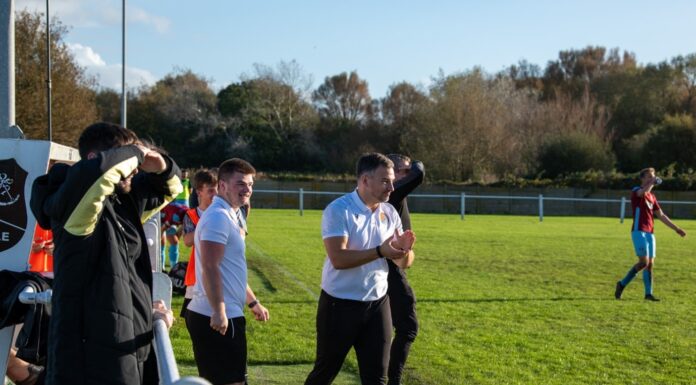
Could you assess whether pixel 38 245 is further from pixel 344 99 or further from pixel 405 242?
pixel 344 99

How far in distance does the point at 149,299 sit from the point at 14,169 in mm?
1358

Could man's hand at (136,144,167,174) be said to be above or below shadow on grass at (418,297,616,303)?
above

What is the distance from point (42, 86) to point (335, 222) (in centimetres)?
3285

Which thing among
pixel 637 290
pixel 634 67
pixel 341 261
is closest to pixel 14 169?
pixel 341 261

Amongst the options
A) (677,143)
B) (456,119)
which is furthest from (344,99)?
(677,143)

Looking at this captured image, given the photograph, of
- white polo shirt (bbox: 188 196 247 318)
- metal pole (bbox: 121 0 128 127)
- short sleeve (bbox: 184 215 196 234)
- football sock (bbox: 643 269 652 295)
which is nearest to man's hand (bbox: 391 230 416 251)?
white polo shirt (bbox: 188 196 247 318)

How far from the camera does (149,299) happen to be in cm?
368

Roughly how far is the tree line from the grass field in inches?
1054

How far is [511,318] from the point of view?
10.5 m

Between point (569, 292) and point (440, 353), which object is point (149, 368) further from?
point (569, 292)

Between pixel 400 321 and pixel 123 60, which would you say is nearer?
pixel 400 321

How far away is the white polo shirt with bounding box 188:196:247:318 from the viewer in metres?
4.69

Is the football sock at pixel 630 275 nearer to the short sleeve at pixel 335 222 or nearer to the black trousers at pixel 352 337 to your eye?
the black trousers at pixel 352 337

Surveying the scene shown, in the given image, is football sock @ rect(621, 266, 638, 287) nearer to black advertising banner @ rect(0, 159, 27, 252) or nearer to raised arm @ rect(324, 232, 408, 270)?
raised arm @ rect(324, 232, 408, 270)
